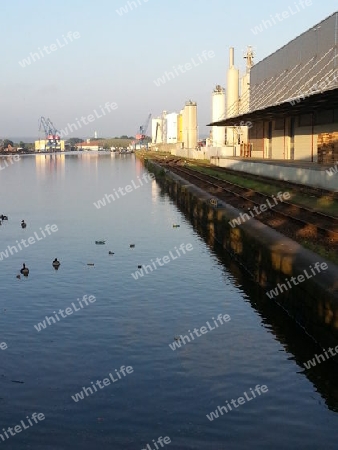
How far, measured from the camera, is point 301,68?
57094 millimetres

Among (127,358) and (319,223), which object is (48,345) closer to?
(127,358)

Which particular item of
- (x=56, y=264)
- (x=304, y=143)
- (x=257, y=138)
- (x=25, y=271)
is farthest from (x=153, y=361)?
(x=257, y=138)

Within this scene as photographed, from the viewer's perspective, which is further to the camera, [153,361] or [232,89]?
[232,89]

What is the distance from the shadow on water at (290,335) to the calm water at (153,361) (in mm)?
41

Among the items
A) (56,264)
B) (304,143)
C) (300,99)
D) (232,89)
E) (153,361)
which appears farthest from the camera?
(232,89)

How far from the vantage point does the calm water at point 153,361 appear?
34.0 ft

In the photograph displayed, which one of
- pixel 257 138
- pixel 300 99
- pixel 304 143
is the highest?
pixel 300 99

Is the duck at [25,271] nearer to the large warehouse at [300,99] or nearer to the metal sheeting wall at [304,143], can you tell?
the large warehouse at [300,99]

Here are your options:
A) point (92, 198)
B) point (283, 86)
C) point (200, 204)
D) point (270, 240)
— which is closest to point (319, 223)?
point (270, 240)

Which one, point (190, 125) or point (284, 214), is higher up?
point (190, 125)

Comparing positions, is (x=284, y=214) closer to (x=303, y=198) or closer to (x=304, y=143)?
(x=303, y=198)

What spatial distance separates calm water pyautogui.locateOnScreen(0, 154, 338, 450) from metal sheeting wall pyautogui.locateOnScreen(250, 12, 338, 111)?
20.9 metres

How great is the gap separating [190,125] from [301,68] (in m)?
94.6

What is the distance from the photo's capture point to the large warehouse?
4597 cm
